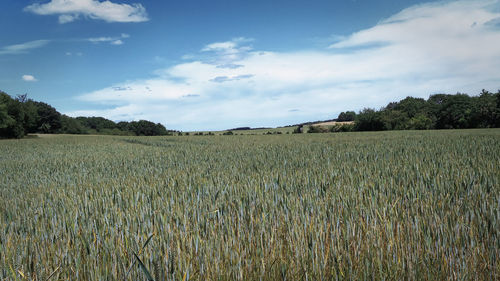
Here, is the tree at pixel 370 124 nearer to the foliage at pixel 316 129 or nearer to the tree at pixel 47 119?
the foliage at pixel 316 129

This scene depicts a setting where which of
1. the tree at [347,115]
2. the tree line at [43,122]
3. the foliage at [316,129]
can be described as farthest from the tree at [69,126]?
the tree at [347,115]

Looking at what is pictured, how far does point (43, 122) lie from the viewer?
298 ft

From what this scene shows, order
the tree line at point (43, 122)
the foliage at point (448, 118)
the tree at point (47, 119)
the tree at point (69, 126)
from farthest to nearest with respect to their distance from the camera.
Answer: the tree at point (69, 126) < the tree at point (47, 119) < the foliage at point (448, 118) < the tree line at point (43, 122)

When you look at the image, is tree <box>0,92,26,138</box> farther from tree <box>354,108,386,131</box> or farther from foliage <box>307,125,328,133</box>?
tree <box>354,108,386,131</box>

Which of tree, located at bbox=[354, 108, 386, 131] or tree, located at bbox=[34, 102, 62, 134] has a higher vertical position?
tree, located at bbox=[34, 102, 62, 134]

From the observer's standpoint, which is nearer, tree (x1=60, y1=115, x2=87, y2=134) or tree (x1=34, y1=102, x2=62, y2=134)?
tree (x1=34, y1=102, x2=62, y2=134)

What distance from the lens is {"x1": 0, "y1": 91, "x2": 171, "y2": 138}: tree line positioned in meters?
58.8

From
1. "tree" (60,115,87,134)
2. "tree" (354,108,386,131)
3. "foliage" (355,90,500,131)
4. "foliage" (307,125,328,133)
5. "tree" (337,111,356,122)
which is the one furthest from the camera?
"tree" (337,111,356,122)

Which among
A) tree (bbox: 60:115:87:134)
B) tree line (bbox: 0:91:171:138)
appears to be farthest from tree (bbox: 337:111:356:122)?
tree (bbox: 60:115:87:134)

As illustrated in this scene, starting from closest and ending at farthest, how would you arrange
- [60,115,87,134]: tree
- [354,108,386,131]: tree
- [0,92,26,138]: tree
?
[0,92,26,138]: tree, [354,108,386,131]: tree, [60,115,87,134]: tree

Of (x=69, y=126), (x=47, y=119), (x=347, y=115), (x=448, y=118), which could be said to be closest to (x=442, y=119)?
(x=448, y=118)

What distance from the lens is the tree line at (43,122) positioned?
193 ft

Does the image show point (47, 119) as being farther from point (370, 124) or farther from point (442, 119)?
point (442, 119)

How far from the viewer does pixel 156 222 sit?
10.7 ft
